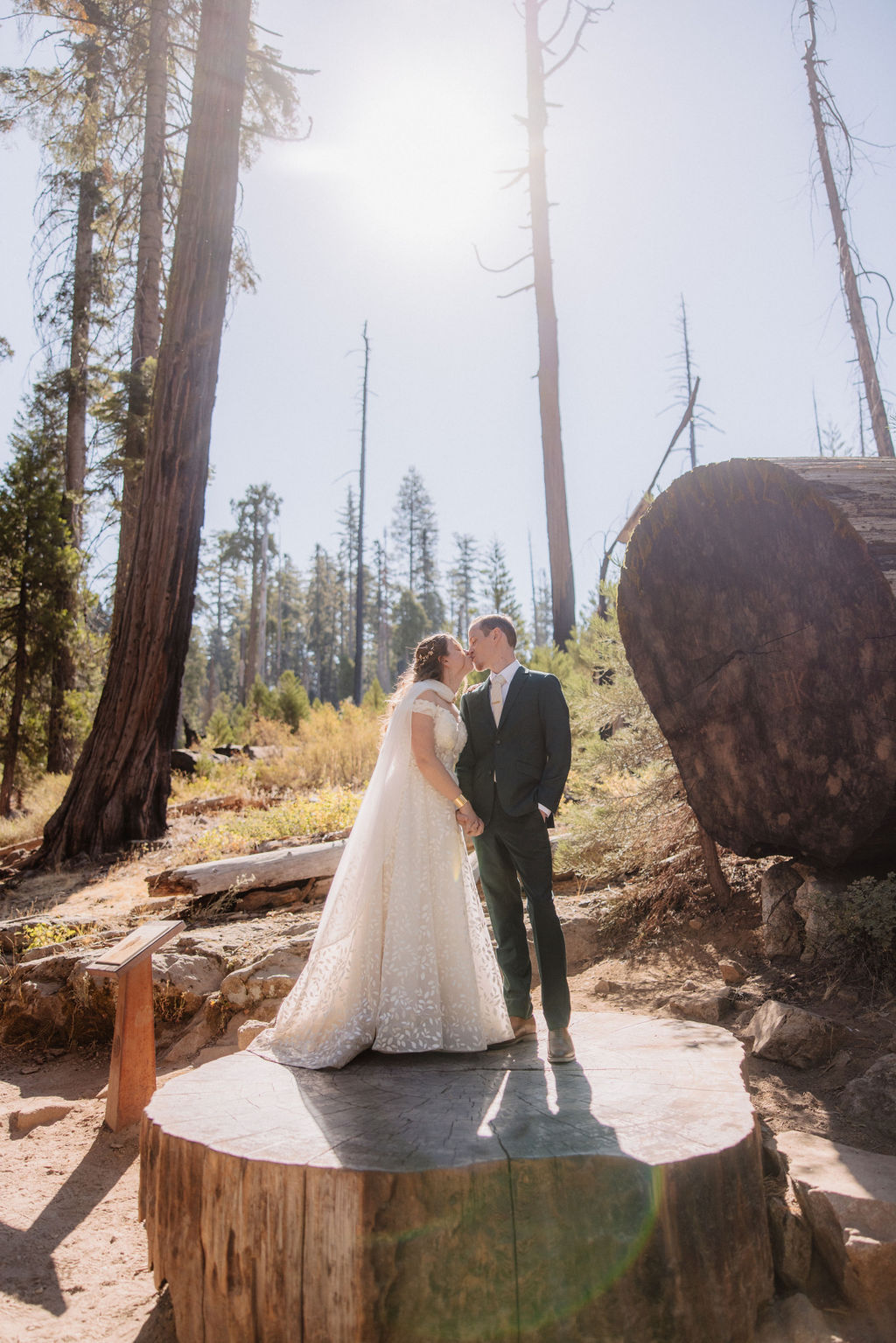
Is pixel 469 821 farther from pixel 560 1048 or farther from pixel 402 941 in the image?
pixel 560 1048

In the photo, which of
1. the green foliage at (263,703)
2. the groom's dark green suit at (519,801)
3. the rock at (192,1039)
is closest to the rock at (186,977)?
the rock at (192,1039)

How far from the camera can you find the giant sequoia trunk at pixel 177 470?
856 cm

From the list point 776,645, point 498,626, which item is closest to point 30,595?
point 498,626

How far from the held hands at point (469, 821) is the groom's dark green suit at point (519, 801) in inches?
3.2

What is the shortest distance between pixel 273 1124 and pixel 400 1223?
519 millimetres

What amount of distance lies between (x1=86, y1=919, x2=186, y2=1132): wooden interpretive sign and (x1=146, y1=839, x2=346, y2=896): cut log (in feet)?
6.77

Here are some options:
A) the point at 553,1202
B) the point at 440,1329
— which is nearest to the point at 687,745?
the point at 553,1202

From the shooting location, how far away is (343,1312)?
1.96 m

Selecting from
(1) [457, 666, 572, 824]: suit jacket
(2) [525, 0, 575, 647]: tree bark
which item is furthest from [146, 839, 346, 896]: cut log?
(2) [525, 0, 575, 647]: tree bark

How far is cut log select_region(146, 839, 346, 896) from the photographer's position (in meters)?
6.04

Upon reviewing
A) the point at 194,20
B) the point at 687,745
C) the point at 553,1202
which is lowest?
the point at 553,1202

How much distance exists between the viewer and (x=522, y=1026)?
3.42 metres

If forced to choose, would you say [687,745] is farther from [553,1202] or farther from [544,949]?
[553,1202]

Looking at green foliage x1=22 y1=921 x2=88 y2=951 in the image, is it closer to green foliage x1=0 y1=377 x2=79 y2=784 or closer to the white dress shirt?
the white dress shirt
